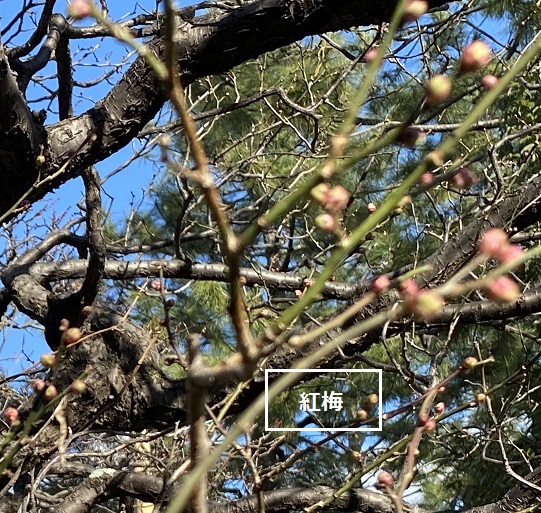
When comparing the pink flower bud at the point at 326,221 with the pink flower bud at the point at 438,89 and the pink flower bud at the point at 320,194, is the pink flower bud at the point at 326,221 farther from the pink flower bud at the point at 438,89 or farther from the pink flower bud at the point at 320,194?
the pink flower bud at the point at 438,89

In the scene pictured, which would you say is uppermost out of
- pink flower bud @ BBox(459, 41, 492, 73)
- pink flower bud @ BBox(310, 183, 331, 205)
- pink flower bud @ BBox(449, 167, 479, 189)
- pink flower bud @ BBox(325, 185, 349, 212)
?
pink flower bud @ BBox(449, 167, 479, 189)

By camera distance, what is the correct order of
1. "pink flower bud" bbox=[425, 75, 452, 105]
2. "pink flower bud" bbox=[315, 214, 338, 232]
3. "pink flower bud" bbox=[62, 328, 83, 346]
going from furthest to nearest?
"pink flower bud" bbox=[62, 328, 83, 346] < "pink flower bud" bbox=[315, 214, 338, 232] < "pink flower bud" bbox=[425, 75, 452, 105]

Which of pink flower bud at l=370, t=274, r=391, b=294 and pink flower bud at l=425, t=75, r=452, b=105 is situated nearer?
pink flower bud at l=425, t=75, r=452, b=105

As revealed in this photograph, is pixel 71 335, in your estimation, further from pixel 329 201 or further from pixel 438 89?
pixel 438 89

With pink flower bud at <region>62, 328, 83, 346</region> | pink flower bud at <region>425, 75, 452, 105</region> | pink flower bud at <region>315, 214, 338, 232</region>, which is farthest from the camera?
pink flower bud at <region>62, 328, 83, 346</region>

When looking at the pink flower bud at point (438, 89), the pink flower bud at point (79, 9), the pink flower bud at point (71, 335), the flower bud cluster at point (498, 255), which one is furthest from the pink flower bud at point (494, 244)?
the pink flower bud at point (71, 335)

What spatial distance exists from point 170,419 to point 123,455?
191 cm

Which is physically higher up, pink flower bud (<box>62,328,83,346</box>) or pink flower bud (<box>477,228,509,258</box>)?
pink flower bud (<box>62,328,83,346</box>)

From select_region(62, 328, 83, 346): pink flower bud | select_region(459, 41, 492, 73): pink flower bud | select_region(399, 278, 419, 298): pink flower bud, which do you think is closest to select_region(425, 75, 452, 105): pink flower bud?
select_region(459, 41, 492, 73): pink flower bud

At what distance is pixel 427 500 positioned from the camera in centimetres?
689

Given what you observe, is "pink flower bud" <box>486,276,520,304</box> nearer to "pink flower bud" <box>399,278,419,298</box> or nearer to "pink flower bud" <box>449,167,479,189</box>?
"pink flower bud" <box>399,278,419,298</box>

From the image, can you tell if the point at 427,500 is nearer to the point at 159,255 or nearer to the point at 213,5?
the point at 159,255

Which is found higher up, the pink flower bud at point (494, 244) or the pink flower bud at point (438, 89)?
the pink flower bud at point (438, 89)

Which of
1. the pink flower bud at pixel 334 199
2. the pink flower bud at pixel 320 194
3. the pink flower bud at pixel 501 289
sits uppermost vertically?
the pink flower bud at pixel 334 199
